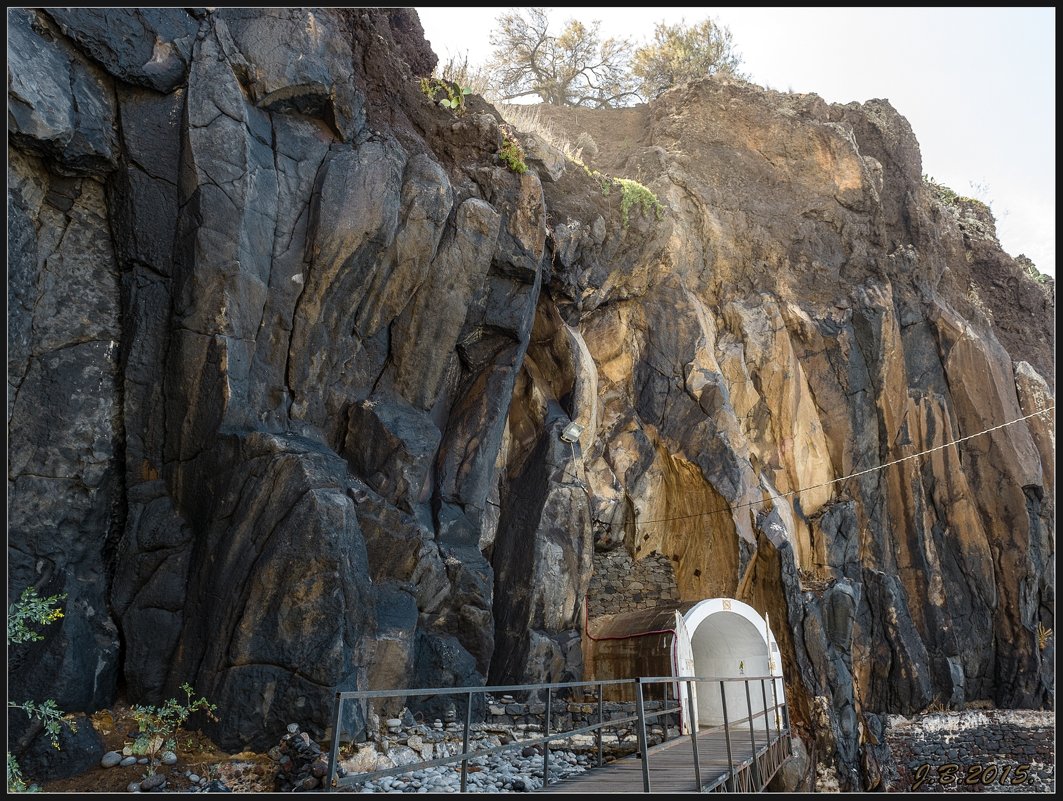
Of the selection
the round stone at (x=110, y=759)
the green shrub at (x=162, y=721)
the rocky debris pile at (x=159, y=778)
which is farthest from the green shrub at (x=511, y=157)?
the round stone at (x=110, y=759)

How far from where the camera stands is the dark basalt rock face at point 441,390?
330 inches

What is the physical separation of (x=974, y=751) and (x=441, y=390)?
638 inches

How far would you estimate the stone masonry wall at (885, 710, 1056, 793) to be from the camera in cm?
1752

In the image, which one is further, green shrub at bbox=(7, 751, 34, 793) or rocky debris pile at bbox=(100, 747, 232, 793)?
rocky debris pile at bbox=(100, 747, 232, 793)

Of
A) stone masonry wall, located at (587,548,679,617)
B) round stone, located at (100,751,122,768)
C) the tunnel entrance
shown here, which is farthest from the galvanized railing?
stone masonry wall, located at (587,548,679,617)

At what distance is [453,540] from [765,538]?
784cm

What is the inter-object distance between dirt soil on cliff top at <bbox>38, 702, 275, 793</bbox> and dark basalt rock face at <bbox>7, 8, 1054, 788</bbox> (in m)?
0.22

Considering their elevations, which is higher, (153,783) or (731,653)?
(731,653)

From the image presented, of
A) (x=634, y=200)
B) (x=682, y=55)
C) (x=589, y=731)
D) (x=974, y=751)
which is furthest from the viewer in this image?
(x=682, y=55)

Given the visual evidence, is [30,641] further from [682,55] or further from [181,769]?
[682,55]

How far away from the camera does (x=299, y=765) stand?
267 inches

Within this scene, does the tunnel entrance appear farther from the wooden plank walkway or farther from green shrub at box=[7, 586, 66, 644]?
green shrub at box=[7, 586, 66, 644]

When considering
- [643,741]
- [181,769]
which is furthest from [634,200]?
[181,769]

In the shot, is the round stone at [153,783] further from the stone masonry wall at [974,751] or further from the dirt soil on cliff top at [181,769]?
the stone masonry wall at [974,751]
